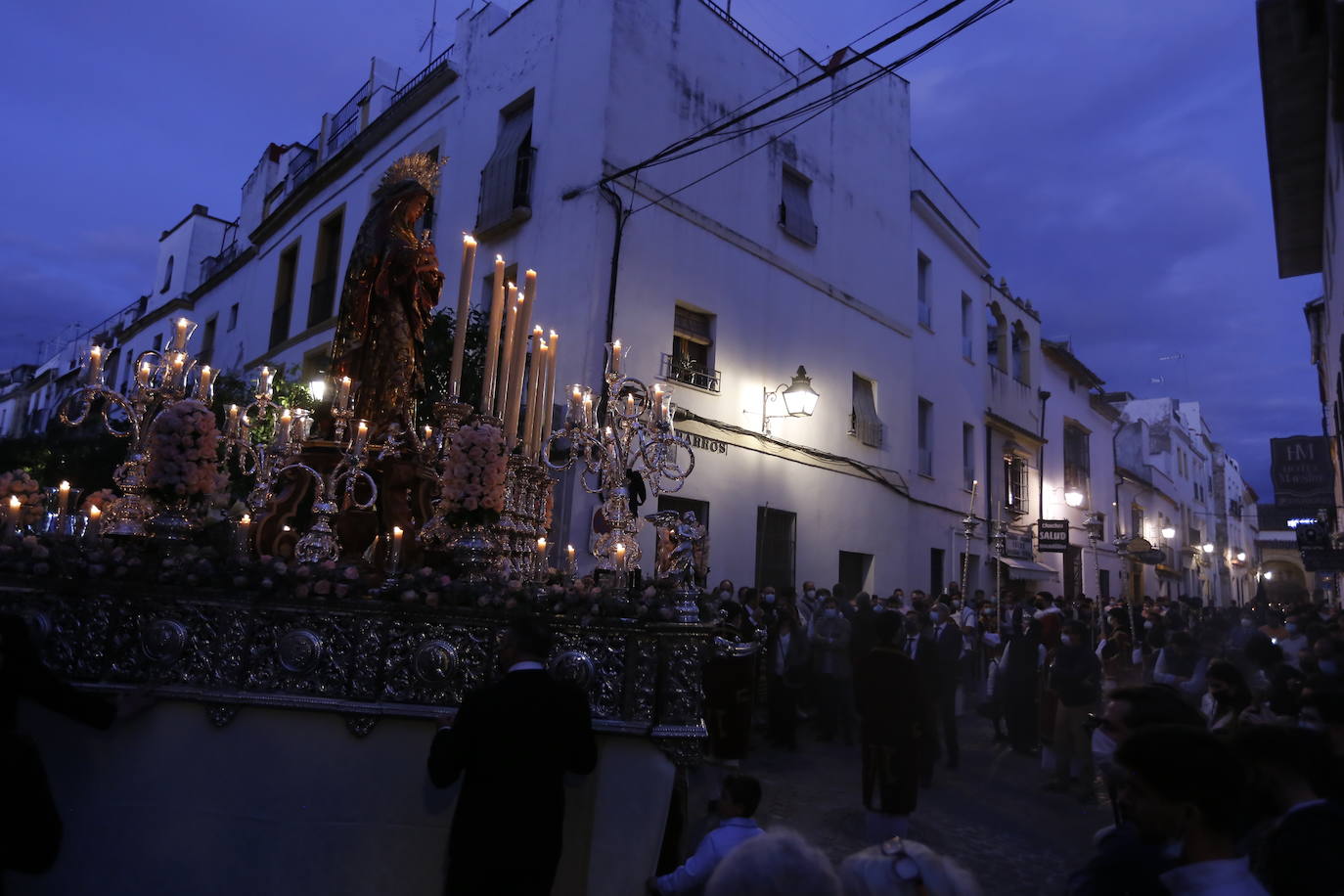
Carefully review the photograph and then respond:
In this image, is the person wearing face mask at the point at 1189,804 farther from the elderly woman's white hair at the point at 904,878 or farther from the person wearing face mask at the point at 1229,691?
the person wearing face mask at the point at 1229,691

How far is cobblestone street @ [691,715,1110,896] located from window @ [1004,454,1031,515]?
544 inches

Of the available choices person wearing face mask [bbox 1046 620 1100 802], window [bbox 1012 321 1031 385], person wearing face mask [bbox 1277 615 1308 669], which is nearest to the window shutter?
person wearing face mask [bbox 1046 620 1100 802]

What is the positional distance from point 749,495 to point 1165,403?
114 feet

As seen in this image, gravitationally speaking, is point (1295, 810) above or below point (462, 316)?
below

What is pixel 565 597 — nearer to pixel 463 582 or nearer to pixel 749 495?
pixel 463 582

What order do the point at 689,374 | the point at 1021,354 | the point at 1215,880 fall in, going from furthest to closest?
the point at 1021,354
the point at 689,374
the point at 1215,880

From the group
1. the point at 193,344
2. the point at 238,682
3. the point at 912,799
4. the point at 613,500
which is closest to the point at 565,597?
the point at 238,682

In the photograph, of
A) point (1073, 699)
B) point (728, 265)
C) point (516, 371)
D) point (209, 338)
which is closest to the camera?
point (516, 371)

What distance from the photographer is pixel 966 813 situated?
22.9 feet

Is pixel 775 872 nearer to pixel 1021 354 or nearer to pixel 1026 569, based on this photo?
pixel 1026 569

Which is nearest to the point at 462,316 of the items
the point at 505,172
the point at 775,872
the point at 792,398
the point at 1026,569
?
the point at 775,872

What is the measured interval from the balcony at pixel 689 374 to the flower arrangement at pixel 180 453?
810 centimetres

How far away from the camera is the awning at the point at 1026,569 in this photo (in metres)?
20.7

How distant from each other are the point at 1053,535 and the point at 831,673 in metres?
12.8
